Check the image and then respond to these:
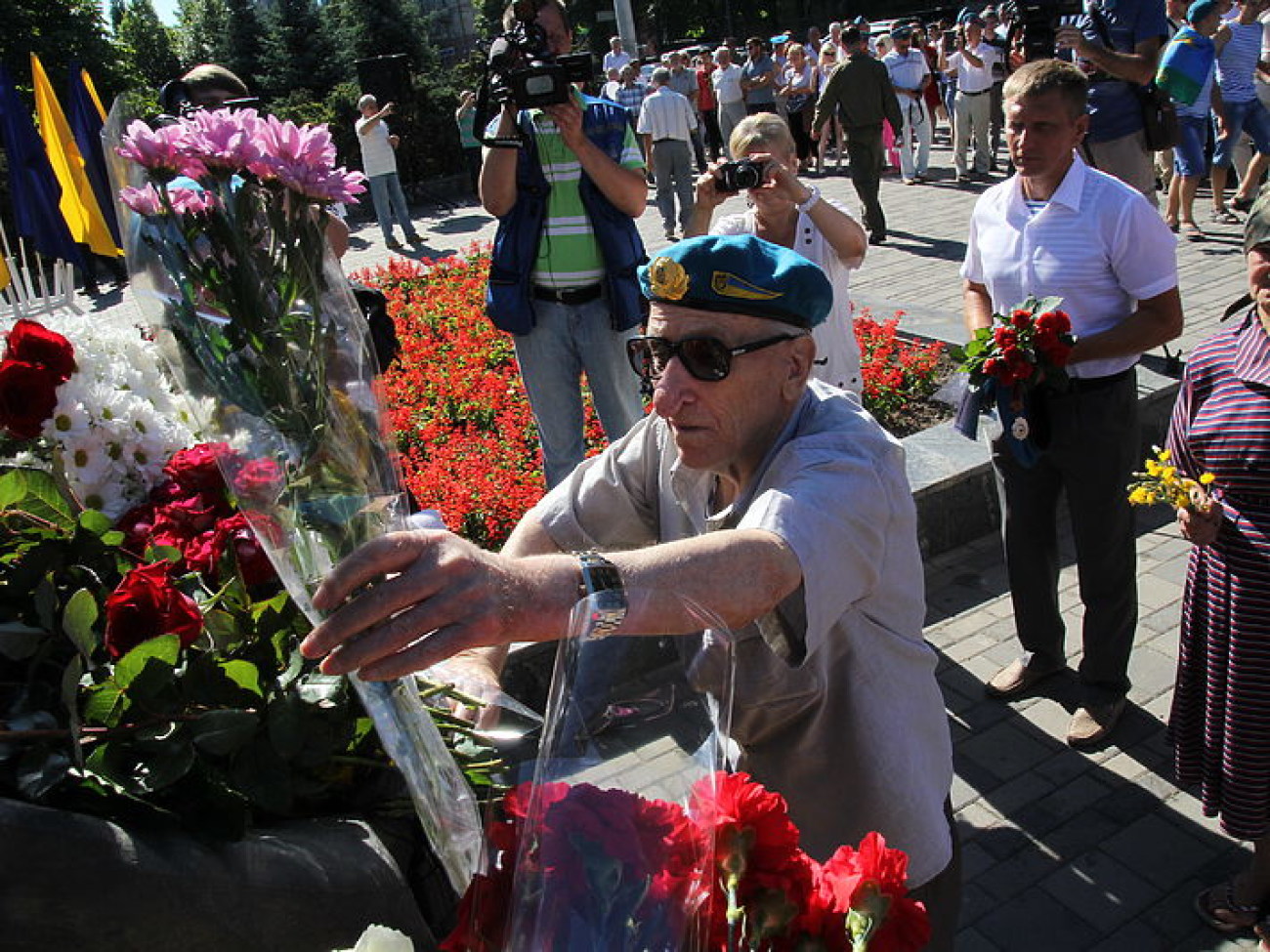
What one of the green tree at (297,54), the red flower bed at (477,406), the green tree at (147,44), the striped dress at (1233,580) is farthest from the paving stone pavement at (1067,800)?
the green tree at (147,44)

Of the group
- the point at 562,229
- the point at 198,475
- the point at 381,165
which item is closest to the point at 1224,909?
the point at 198,475

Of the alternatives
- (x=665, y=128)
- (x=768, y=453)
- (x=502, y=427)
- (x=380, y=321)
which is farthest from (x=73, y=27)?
(x=768, y=453)

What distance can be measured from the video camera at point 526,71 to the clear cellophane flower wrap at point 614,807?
12.0 feet

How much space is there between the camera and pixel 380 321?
4008mm

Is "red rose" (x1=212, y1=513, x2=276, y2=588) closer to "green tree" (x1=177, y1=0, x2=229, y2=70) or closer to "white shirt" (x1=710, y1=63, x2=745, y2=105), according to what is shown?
"white shirt" (x1=710, y1=63, x2=745, y2=105)

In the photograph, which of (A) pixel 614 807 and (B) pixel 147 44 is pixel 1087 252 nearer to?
(A) pixel 614 807

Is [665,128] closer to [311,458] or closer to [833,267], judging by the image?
[833,267]

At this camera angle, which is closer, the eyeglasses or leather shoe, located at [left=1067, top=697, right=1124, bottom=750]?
the eyeglasses

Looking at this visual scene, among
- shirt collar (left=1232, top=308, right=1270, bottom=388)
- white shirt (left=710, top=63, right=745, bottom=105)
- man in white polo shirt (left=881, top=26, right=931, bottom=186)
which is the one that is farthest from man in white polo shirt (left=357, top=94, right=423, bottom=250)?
shirt collar (left=1232, top=308, right=1270, bottom=388)

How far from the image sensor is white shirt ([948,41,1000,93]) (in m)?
13.9

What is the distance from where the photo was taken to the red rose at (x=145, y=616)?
60.5 inches

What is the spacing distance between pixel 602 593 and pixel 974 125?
48.4 ft

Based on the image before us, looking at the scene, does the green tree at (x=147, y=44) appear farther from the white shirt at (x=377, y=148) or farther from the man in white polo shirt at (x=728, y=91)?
the man in white polo shirt at (x=728, y=91)

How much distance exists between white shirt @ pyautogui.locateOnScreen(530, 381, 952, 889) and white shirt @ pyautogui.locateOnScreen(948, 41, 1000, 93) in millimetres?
13304
